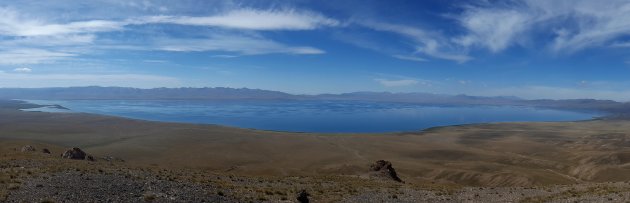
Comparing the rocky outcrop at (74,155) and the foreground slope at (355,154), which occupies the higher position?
the rocky outcrop at (74,155)

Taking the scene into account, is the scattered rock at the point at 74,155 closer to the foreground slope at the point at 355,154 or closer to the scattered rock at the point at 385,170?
the foreground slope at the point at 355,154

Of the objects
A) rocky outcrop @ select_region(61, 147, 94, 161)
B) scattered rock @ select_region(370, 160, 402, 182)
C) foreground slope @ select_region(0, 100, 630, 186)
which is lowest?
foreground slope @ select_region(0, 100, 630, 186)

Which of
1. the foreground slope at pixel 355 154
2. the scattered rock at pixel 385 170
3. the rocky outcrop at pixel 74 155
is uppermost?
the rocky outcrop at pixel 74 155

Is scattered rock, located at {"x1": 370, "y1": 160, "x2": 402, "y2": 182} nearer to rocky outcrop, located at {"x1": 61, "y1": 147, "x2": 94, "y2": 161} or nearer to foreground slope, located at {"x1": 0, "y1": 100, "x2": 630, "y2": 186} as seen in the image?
foreground slope, located at {"x1": 0, "y1": 100, "x2": 630, "y2": 186}

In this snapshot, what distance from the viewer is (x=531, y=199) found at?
67.1ft

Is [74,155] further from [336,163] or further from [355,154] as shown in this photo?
[355,154]

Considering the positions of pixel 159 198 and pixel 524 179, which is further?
pixel 524 179

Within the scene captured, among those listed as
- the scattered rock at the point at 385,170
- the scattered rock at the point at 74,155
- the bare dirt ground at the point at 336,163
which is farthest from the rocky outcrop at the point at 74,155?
the scattered rock at the point at 385,170

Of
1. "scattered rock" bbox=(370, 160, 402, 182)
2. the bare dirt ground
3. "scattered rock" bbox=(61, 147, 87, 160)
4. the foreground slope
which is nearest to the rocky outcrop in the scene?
"scattered rock" bbox=(61, 147, 87, 160)

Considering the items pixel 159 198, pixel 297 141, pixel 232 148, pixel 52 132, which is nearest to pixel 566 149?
pixel 297 141

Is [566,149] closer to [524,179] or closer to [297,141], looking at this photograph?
[524,179]

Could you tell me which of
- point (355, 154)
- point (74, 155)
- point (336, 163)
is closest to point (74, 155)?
point (74, 155)

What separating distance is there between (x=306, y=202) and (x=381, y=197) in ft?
15.0

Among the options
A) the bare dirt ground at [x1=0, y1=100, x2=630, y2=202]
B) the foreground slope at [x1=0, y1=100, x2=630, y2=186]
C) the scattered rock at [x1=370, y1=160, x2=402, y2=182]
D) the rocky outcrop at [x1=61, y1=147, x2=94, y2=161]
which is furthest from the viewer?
the foreground slope at [x1=0, y1=100, x2=630, y2=186]
